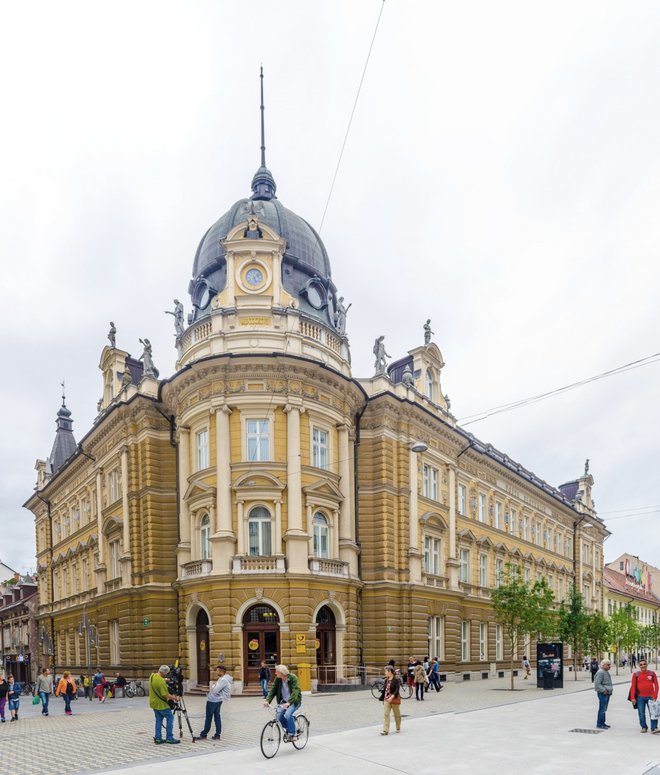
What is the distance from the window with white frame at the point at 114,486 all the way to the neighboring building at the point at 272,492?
0.15 metres

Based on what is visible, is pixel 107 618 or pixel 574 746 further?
pixel 107 618

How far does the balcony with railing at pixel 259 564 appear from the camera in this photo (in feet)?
101

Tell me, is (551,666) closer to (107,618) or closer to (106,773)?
(107,618)

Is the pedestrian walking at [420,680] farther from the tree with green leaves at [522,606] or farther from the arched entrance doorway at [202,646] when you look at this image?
the arched entrance doorway at [202,646]

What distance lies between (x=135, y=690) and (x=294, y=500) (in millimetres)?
11399

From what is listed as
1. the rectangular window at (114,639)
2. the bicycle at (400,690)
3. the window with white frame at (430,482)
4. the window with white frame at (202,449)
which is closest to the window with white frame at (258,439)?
the window with white frame at (202,449)

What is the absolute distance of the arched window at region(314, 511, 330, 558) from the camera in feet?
109

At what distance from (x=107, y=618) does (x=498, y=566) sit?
25.1m

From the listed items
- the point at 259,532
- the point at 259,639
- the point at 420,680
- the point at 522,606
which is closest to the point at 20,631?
the point at 259,639

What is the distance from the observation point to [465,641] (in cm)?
4288

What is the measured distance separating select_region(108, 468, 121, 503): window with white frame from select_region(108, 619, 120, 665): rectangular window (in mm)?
6422

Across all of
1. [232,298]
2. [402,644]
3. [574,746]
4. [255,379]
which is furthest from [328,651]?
[574,746]

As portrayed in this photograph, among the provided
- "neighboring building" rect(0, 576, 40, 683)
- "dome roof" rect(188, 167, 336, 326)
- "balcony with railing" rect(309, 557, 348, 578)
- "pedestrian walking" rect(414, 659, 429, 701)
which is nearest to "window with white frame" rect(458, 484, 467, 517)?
"balcony with railing" rect(309, 557, 348, 578)

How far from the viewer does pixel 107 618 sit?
39250 mm
